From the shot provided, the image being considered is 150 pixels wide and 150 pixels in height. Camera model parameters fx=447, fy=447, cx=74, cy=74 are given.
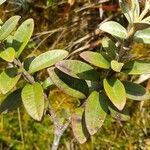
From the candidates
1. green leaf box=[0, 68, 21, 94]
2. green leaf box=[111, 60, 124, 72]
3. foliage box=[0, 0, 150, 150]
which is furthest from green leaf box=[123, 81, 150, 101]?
green leaf box=[0, 68, 21, 94]

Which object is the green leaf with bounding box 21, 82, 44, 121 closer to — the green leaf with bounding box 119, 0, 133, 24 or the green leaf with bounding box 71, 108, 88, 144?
the green leaf with bounding box 71, 108, 88, 144

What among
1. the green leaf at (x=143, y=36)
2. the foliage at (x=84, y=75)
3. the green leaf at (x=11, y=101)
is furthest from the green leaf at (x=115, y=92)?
the green leaf at (x=11, y=101)

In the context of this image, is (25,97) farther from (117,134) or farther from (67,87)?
(117,134)

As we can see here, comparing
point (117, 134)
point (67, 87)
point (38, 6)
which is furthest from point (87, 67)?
point (38, 6)

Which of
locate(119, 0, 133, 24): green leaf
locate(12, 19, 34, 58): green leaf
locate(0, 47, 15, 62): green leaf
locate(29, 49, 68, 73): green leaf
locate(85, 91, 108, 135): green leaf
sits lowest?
locate(85, 91, 108, 135): green leaf

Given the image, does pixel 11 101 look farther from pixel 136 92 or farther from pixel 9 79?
pixel 136 92

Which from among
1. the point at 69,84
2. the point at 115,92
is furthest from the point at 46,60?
the point at 115,92

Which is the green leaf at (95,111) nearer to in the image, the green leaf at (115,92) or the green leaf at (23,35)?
the green leaf at (115,92)

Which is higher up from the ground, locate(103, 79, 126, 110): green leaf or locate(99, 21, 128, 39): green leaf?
locate(99, 21, 128, 39): green leaf
